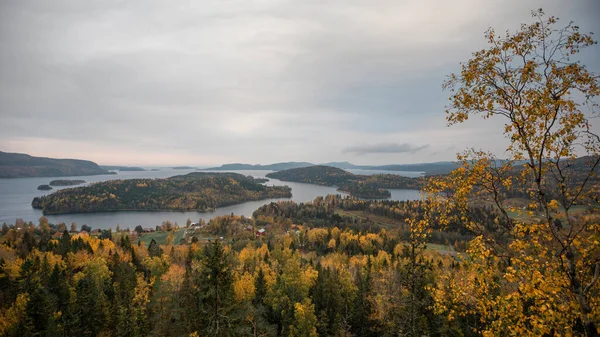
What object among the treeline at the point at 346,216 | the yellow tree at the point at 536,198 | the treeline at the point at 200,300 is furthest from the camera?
the treeline at the point at 346,216

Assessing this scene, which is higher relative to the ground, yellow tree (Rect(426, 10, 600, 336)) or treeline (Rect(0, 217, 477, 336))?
yellow tree (Rect(426, 10, 600, 336))

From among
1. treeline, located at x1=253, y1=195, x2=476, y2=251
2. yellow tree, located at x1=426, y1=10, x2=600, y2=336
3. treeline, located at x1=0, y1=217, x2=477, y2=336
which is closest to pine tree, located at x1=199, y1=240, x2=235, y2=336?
treeline, located at x1=0, y1=217, x2=477, y2=336

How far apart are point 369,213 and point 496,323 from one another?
6403 inches

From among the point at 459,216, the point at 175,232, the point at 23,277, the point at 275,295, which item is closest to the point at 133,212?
the point at 175,232

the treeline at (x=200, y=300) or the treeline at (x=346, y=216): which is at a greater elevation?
the treeline at (x=200, y=300)

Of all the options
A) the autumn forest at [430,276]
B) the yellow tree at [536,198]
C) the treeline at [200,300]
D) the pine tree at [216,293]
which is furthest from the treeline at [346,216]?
the yellow tree at [536,198]

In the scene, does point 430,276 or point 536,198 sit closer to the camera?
point 536,198

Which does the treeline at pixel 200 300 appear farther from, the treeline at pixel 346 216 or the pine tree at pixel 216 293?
the treeline at pixel 346 216

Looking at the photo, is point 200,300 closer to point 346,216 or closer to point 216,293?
point 216,293

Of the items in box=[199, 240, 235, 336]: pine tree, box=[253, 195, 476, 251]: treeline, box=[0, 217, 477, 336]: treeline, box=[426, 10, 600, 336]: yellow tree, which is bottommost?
box=[253, 195, 476, 251]: treeline

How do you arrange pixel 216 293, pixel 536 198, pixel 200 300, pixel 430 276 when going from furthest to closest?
pixel 430 276, pixel 200 300, pixel 216 293, pixel 536 198

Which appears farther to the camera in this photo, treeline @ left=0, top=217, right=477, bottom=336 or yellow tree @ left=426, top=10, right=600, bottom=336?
treeline @ left=0, top=217, right=477, bottom=336

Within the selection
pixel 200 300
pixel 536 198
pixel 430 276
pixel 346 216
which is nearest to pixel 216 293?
pixel 200 300

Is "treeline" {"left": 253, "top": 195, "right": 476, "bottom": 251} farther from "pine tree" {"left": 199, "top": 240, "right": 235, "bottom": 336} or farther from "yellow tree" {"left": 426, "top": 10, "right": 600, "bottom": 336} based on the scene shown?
"yellow tree" {"left": 426, "top": 10, "right": 600, "bottom": 336}
